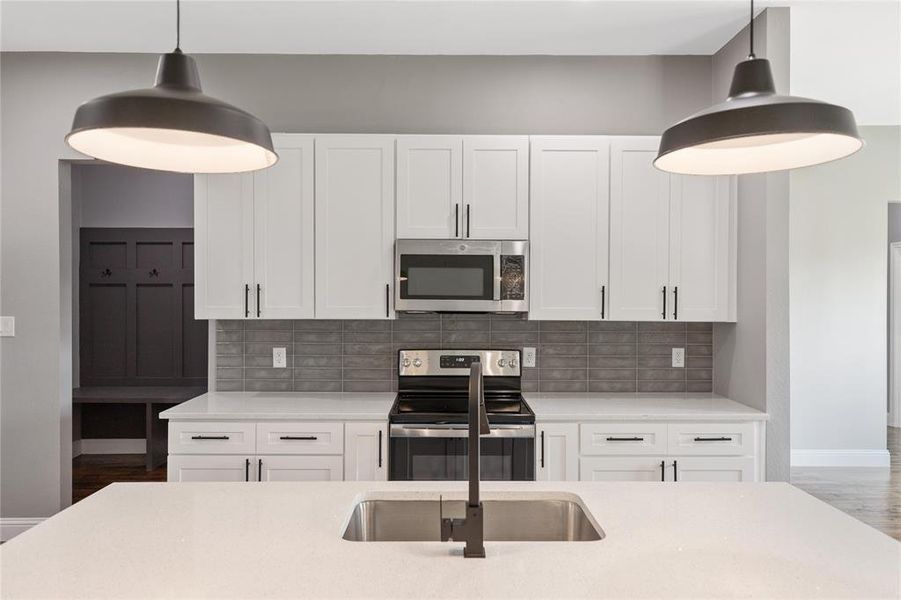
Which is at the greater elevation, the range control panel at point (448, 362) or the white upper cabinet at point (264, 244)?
the white upper cabinet at point (264, 244)

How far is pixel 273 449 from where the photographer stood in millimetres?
2625

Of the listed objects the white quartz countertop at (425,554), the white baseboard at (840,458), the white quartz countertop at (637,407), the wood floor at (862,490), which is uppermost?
the white quartz countertop at (425,554)

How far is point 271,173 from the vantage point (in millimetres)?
2906

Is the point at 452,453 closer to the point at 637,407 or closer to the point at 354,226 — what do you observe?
the point at 637,407

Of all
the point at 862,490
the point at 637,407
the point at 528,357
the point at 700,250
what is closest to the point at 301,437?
the point at 528,357

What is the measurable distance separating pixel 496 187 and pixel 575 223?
448 millimetres

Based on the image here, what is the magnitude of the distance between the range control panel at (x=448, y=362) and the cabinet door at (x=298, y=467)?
2.15 feet

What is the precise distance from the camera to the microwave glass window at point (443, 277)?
286 cm

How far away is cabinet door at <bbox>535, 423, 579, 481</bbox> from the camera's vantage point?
262 centimetres

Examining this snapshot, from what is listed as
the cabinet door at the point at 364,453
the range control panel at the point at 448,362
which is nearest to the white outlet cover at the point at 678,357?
the range control panel at the point at 448,362

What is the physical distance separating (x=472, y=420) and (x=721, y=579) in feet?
1.78

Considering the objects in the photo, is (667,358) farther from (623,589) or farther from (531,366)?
(623,589)

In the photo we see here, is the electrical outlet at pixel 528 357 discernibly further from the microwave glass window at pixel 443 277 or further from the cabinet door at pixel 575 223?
the microwave glass window at pixel 443 277

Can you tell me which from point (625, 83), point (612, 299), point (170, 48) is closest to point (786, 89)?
point (625, 83)
